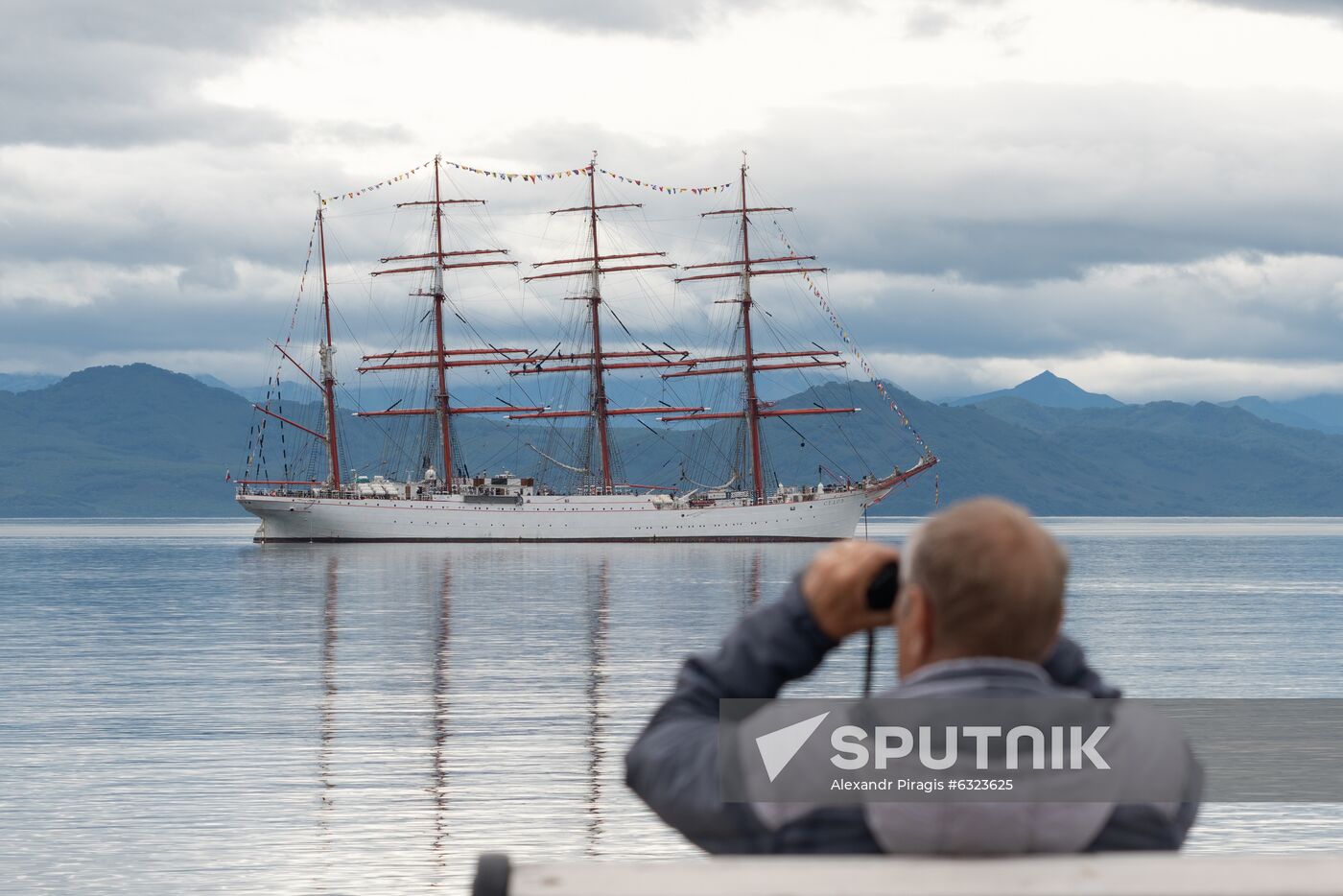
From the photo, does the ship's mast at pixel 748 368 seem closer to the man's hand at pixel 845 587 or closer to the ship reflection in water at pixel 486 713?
the ship reflection in water at pixel 486 713

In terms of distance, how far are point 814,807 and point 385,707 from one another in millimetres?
22834

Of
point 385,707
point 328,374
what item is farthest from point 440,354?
point 385,707

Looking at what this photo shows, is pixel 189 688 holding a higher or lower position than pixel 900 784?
lower

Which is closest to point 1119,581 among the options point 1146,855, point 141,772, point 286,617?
point 286,617

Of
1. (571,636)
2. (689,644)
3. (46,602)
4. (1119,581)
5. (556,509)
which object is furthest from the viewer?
(556,509)

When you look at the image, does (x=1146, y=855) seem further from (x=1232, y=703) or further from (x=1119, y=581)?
(x=1119, y=581)

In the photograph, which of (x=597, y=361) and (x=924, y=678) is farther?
(x=597, y=361)

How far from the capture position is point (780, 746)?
3070 millimetres

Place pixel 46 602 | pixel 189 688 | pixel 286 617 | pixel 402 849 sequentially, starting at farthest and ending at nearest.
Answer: pixel 46 602
pixel 286 617
pixel 189 688
pixel 402 849

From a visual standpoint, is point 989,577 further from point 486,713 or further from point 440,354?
point 440,354

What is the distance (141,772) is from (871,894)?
56.1 feet

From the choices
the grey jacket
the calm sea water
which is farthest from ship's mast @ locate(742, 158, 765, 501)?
the grey jacket

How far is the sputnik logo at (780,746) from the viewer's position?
120 inches

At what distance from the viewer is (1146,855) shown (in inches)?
118
